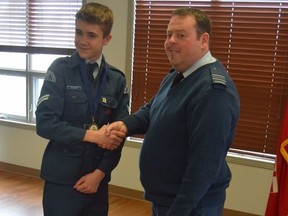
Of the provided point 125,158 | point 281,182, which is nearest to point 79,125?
point 281,182

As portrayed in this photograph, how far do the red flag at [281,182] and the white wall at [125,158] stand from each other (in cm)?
45

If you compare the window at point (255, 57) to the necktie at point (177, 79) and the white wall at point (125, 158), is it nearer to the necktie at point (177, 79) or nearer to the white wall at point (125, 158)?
the white wall at point (125, 158)

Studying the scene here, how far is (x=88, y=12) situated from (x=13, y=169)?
3.09m

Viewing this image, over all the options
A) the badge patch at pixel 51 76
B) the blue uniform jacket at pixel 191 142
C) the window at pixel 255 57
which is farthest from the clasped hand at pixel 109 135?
Answer: the window at pixel 255 57

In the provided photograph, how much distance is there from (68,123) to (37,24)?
2633 mm

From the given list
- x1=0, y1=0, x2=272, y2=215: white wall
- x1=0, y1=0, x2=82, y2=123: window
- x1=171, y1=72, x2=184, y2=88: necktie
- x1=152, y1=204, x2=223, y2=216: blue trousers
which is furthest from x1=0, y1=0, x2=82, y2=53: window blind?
x1=152, y1=204, x2=223, y2=216: blue trousers

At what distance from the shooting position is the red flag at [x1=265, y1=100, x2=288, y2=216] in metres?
2.54

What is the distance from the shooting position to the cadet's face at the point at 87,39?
1649mm

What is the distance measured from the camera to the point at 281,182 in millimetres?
2598

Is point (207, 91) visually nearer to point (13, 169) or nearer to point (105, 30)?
point (105, 30)

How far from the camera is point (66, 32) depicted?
3.84 meters

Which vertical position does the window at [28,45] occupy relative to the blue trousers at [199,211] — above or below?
above

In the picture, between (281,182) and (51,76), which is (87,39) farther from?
(281,182)

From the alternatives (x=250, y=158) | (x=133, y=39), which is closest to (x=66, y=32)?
(x=133, y=39)
